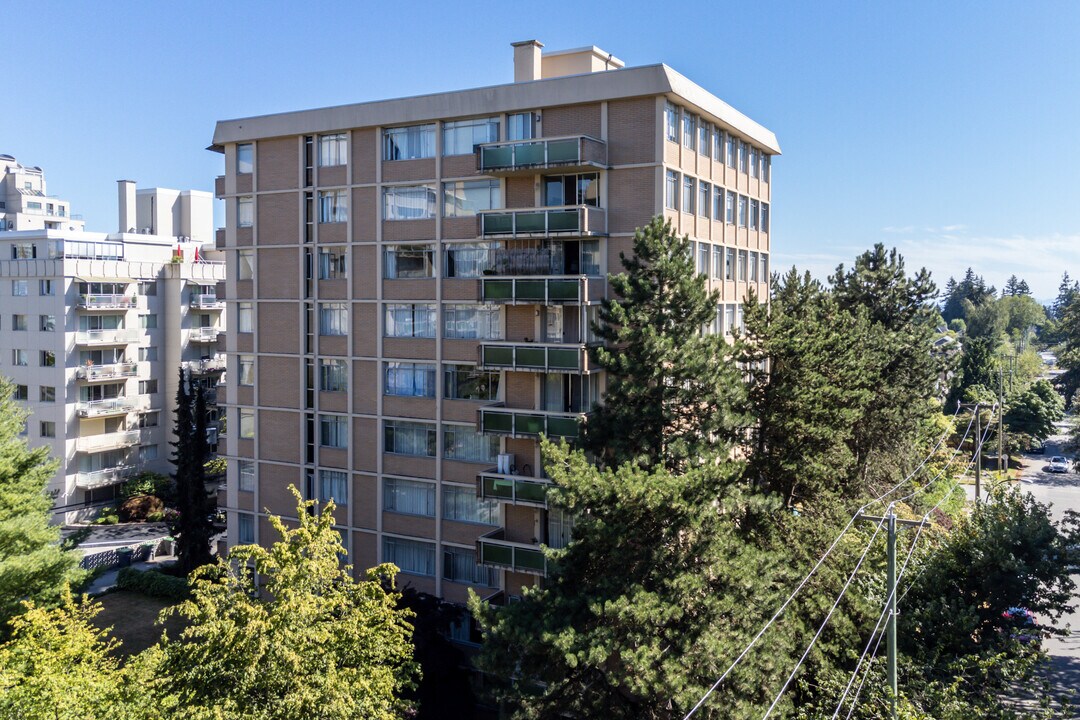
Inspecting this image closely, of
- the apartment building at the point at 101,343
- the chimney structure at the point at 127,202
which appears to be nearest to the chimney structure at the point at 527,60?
the apartment building at the point at 101,343

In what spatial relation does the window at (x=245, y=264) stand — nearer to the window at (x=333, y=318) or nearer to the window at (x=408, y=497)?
the window at (x=333, y=318)

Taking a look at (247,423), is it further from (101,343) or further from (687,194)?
(101,343)

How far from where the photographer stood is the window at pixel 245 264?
4056 centimetres

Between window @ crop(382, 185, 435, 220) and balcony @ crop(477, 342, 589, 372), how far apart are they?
679cm

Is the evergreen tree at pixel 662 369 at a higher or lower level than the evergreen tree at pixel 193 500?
higher

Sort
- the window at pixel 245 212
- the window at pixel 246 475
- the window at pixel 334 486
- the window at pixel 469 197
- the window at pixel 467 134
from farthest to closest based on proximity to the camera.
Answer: the window at pixel 246 475 → the window at pixel 245 212 → the window at pixel 334 486 → the window at pixel 469 197 → the window at pixel 467 134

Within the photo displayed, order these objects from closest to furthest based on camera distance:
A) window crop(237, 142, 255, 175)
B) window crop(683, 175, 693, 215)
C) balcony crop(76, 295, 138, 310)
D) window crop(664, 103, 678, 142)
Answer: window crop(664, 103, 678, 142) < window crop(683, 175, 693, 215) < window crop(237, 142, 255, 175) < balcony crop(76, 295, 138, 310)

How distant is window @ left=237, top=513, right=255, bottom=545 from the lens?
41266 millimetres

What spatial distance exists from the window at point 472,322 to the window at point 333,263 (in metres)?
5.62

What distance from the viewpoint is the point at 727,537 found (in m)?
23.9

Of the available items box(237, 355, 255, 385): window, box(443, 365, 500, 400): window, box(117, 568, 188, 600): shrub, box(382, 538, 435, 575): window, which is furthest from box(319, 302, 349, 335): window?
box(117, 568, 188, 600): shrub

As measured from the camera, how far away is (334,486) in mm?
38906

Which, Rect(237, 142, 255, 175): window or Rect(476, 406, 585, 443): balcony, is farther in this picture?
Rect(237, 142, 255, 175): window

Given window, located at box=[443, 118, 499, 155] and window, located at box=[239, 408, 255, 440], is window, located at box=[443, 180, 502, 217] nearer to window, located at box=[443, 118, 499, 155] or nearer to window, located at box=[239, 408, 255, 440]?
window, located at box=[443, 118, 499, 155]
